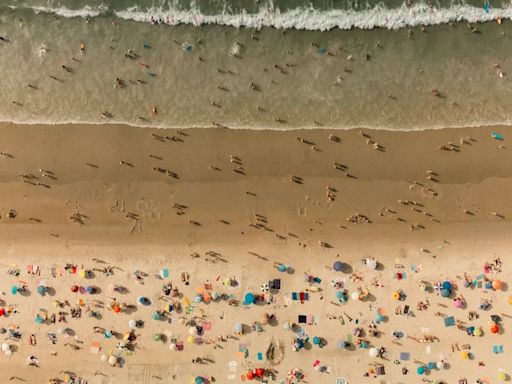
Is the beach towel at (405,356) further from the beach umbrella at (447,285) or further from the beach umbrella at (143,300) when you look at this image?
the beach umbrella at (143,300)

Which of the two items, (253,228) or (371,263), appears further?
(253,228)

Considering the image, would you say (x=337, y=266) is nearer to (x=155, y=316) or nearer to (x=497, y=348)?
(x=497, y=348)

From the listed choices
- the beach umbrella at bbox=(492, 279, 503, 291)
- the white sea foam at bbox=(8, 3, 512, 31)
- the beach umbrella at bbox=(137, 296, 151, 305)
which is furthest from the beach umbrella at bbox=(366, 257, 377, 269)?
the white sea foam at bbox=(8, 3, 512, 31)

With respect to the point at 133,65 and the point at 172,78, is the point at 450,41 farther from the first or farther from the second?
the point at 133,65

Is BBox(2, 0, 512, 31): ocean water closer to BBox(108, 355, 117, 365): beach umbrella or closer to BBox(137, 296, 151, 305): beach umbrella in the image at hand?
BBox(137, 296, 151, 305): beach umbrella

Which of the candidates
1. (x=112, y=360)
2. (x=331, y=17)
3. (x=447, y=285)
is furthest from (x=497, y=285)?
(x=112, y=360)
